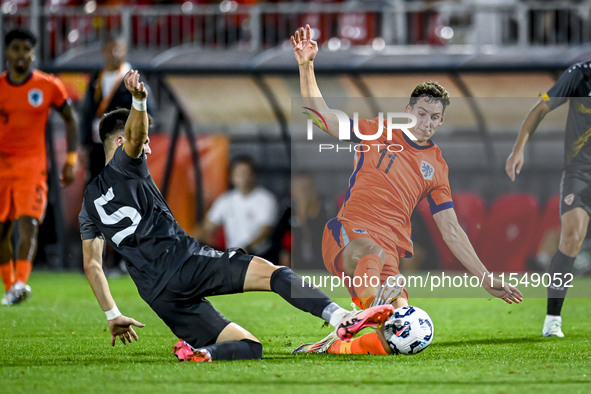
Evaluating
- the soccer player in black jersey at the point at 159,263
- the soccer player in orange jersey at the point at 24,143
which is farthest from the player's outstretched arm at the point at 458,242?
the soccer player in orange jersey at the point at 24,143

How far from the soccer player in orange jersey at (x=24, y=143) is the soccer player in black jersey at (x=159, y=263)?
3.86m

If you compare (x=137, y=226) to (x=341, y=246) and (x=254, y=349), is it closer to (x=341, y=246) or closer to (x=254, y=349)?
(x=254, y=349)

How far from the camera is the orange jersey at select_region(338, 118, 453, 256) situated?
22.7 ft

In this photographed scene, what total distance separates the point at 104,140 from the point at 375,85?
787 cm

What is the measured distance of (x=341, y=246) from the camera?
22.7 feet

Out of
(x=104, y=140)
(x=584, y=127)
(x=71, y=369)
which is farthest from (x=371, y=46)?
(x=71, y=369)

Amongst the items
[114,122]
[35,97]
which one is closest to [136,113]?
[114,122]

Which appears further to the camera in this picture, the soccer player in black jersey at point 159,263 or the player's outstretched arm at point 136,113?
the soccer player in black jersey at point 159,263

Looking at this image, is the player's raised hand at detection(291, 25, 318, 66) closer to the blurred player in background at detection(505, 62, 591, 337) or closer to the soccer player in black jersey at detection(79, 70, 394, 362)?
the soccer player in black jersey at detection(79, 70, 394, 362)

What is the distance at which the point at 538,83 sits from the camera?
45.0 ft

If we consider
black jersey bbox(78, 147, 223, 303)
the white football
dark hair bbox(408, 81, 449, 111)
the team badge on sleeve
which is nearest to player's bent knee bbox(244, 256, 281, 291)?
black jersey bbox(78, 147, 223, 303)

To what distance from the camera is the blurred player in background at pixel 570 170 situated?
7.76 meters

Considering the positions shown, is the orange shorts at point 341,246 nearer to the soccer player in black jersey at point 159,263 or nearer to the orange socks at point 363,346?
the orange socks at point 363,346

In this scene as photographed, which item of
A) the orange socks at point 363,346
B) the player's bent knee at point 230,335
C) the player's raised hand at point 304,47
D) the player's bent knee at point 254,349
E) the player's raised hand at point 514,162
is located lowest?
the orange socks at point 363,346
